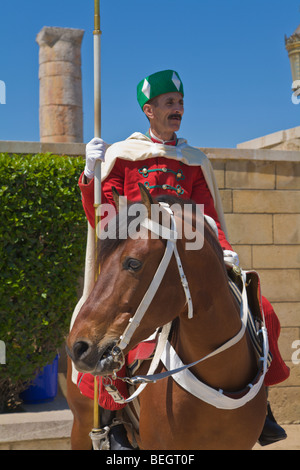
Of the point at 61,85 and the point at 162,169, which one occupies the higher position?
the point at 61,85

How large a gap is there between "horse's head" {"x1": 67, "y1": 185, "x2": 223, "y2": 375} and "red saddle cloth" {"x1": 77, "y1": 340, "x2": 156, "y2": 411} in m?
Result: 0.61

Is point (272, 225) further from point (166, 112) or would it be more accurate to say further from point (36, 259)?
point (166, 112)

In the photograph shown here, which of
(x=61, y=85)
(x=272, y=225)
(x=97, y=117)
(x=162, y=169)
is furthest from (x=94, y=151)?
(x=61, y=85)

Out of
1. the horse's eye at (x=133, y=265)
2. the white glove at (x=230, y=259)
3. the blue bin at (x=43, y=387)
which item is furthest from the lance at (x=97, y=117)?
the blue bin at (x=43, y=387)

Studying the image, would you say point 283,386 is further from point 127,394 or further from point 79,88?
point 79,88

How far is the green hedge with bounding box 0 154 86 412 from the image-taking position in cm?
589

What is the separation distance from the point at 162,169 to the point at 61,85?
11849 mm

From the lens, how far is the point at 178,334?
303 centimetres

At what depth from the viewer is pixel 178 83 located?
3.82 m

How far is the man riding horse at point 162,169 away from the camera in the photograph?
11.7 feet

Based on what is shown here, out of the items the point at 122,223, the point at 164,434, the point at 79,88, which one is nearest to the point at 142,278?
the point at 122,223

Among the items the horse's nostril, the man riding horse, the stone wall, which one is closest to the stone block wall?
the stone wall

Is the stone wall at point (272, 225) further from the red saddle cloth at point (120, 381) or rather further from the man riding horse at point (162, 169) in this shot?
the red saddle cloth at point (120, 381)

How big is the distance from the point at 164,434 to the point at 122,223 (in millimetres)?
1076
